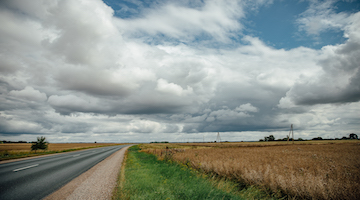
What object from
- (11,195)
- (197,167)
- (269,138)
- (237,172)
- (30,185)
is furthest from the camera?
(269,138)

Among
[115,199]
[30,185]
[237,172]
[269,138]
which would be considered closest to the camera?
[115,199]

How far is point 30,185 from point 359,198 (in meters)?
12.3

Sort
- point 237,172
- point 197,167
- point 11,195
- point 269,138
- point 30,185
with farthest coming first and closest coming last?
point 269,138 → point 197,167 → point 237,172 → point 30,185 → point 11,195

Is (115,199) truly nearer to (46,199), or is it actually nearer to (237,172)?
(46,199)

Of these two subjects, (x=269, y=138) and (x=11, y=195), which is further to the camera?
(x=269, y=138)

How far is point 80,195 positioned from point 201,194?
436cm

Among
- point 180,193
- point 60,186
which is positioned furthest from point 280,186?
point 60,186

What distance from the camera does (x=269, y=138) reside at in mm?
153250

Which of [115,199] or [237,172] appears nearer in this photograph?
[115,199]

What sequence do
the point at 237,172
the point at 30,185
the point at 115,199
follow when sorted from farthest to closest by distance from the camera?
1. the point at 237,172
2. the point at 30,185
3. the point at 115,199

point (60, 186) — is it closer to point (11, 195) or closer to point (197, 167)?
point (11, 195)

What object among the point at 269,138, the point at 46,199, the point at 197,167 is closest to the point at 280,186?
the point at 197,167

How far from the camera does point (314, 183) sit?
6.74 metres

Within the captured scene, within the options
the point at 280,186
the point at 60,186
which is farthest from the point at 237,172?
the point at 60,186
